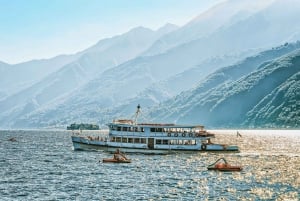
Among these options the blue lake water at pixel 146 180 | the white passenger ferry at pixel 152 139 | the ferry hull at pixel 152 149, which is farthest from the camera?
the ferry hull at pixel 152 149

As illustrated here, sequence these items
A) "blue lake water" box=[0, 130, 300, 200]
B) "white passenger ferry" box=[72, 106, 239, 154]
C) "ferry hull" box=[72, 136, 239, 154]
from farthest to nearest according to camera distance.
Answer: "ferry hull" box=[72, 136, 239, 154] → "white passenger ferry" box=[72, 106, 239, 154] → "blue lake water" box=[0, 130, 300, 200]

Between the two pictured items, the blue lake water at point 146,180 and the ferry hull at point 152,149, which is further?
the ferry hull at point 152,149

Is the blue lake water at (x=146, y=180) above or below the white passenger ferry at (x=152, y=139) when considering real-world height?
below

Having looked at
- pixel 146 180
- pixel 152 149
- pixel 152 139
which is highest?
pixel 152 139

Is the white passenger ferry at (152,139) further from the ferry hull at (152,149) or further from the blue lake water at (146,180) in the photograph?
the blue lake water at (146,180)

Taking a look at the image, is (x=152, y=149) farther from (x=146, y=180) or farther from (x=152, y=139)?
(x=146, y=180)

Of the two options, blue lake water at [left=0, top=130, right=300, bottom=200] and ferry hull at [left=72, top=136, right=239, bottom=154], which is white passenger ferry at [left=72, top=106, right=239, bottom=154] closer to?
ferry hull at [left=72, top=136, right=239, bottom=154]

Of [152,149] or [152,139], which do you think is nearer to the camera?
[152,149]

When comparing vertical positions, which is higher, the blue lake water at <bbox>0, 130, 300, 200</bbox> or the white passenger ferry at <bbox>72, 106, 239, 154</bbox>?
the white passenger ferry at <bbox>72, 106, 239, 154</bbox>

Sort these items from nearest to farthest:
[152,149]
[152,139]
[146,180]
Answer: [146,180] < [152,149] < [152,139]

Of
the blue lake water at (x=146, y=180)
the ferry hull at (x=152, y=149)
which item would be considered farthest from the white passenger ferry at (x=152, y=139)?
the blue lake water at (x=146, y=180)

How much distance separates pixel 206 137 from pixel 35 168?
5931cm

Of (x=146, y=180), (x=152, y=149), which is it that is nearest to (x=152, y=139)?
(x=152, y=149)

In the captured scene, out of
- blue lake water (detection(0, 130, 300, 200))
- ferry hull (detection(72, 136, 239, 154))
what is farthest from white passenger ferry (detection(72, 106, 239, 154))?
blue lake water (detection(0, 130, 300, 200))
